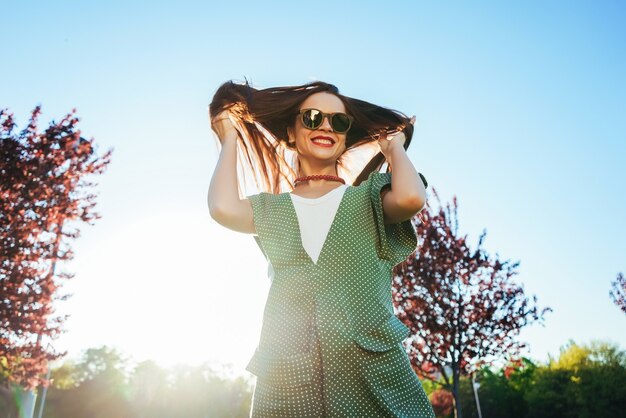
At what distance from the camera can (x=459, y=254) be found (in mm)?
11758

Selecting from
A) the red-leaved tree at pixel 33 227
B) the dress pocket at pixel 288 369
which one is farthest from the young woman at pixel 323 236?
the red-leaved tree at pixel 33 227

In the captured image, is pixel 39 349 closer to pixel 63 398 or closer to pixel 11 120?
pixel 11 120

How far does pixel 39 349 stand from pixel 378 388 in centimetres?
849

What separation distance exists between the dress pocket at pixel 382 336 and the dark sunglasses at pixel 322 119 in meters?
0.91

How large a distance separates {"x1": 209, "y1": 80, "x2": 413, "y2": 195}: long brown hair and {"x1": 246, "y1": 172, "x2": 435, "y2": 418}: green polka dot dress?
592 mm

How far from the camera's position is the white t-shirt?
1.69 meters

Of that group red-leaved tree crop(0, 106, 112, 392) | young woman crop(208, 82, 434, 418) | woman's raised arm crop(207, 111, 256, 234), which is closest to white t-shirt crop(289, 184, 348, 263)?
young woman crop(208, 82, 434, 418)

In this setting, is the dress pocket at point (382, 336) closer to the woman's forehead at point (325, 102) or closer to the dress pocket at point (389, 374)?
the dress pocket at point (389, 374)

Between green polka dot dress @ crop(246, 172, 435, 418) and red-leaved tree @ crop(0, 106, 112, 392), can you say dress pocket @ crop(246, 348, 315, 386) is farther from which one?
red-leaved tree @ crop(0, 106, 112, 392)

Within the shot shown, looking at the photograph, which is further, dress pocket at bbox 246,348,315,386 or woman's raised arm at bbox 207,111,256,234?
woman's raised arm at bbox 207,111,256,234

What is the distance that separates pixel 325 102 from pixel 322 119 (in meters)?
0.10

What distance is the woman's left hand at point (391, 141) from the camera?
6.24 feet

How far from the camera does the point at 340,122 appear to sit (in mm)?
2086

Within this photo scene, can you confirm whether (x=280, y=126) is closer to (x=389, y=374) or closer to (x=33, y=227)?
(x=389, y=374)
